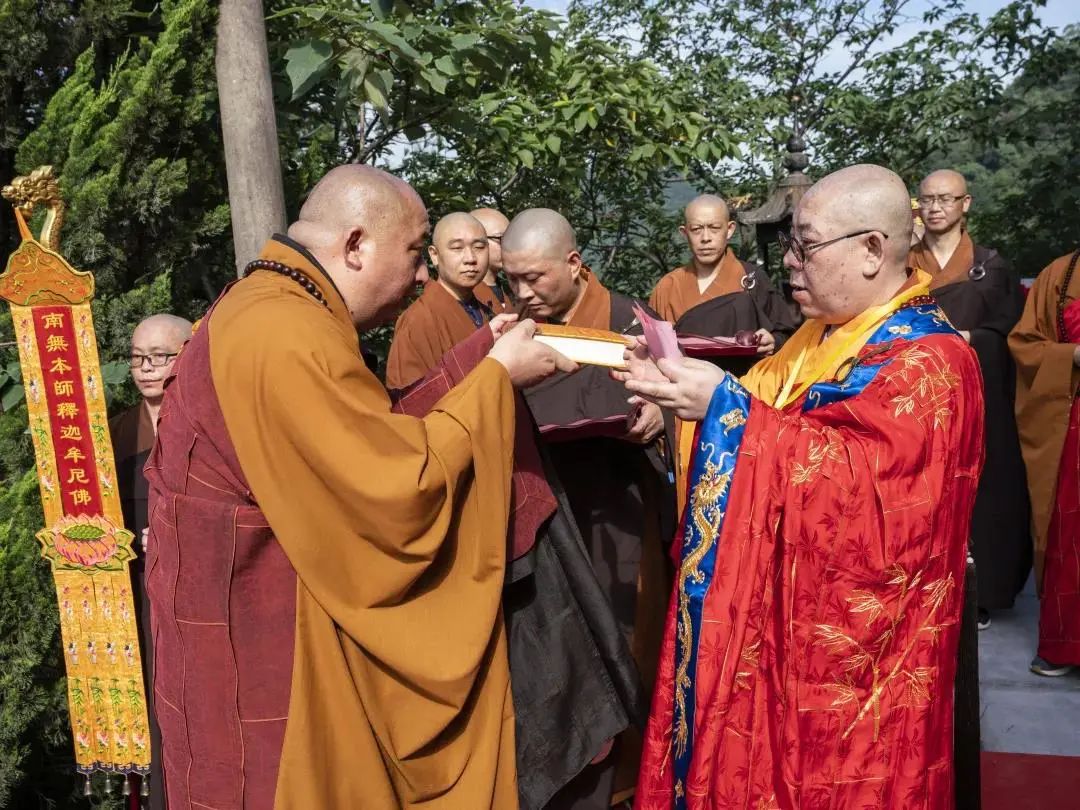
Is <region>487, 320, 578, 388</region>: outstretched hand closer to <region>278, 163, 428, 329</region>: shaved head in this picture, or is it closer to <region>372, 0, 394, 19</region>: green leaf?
<region>278, 163, 428, 329</region>: shaved head

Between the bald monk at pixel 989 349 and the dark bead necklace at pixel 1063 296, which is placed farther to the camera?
the bald monk at pixel 989 349

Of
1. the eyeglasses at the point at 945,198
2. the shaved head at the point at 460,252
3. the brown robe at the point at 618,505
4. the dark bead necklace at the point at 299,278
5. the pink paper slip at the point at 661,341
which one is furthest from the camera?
the shaved head at the point at 460,252

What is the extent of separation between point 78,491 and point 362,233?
1523 mm

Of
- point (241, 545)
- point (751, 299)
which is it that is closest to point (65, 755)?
point (241, 545)

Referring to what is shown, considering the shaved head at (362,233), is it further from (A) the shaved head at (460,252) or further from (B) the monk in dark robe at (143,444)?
(A) the shaved head at (460,252)

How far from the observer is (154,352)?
335cm

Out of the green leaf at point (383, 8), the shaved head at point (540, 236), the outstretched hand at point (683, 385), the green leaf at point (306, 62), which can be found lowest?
the outstretched hand at point (683, 385)

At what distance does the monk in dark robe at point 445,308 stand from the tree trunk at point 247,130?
1.08m

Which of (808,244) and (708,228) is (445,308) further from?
(808,244)

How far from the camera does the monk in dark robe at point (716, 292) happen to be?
5.22 metres

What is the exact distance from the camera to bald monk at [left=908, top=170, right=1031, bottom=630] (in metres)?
4.82

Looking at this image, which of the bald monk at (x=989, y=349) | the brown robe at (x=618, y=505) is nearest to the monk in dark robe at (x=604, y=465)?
the brown robe at (x=618, y=505)

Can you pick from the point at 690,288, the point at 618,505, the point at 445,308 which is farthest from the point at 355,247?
the point at 690,288

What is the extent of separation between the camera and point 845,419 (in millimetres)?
2244
